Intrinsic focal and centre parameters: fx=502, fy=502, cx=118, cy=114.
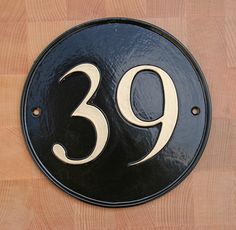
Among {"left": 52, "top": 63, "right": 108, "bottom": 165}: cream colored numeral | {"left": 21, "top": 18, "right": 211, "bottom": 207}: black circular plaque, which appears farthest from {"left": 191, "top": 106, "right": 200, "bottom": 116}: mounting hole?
{"left": 52, "top": 63, "right": 108, "bottom": 165}: cream colored numeral

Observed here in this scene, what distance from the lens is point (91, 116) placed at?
1007 mm

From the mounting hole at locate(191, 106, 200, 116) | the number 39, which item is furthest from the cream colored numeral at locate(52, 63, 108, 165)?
the mounting hole at locate(191, 106, 200, 116)

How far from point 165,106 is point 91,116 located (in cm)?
15

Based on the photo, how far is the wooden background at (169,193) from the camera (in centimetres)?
102

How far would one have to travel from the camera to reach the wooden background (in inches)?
40.2

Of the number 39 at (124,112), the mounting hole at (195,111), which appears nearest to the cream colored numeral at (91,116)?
the number 39 at (124,112)

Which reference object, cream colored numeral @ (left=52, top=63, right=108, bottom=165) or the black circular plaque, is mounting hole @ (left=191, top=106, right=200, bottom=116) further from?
cream colored numeral @ (left=52, top=63, right=108, bottom=165)

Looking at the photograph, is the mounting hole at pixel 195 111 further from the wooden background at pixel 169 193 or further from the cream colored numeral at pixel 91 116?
the cream colored numeral at pixel 91 116

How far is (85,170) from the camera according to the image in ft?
3.32

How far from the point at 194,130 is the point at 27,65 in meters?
0.37

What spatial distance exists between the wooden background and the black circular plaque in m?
0.02

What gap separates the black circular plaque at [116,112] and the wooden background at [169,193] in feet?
0.07

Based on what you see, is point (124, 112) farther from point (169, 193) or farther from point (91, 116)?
point (169, 193)

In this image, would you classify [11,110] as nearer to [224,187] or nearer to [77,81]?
[77,81]
